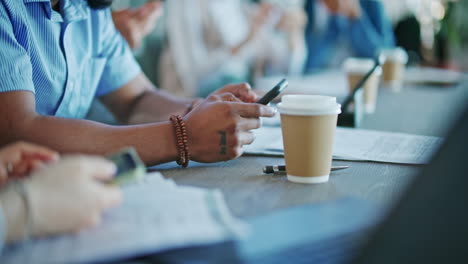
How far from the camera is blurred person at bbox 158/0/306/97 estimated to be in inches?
119

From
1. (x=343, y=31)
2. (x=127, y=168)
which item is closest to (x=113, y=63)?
(x=127, y=168)

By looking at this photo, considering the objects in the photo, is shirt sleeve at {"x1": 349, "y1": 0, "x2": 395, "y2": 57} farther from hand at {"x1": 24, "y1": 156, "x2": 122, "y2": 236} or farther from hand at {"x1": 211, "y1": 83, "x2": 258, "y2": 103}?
hand at {"x1": 24, "y1": 156, "x2": 122, "y2": 236}

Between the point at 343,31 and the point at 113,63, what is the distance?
7.82 ft

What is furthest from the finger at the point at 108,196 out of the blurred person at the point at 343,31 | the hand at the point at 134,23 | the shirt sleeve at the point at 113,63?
the blurred person at the point at 343,31

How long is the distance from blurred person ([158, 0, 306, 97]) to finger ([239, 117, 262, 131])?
2236 mm

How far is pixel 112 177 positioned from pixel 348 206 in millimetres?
275

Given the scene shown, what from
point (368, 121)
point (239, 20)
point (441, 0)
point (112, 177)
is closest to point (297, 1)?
point (239, 20)

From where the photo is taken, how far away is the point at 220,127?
0.77 meters

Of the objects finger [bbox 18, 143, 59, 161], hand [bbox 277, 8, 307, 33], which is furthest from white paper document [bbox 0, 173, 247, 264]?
hand [bbox 277, 8, 307, 33]

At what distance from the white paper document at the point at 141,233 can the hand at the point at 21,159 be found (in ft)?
0.39

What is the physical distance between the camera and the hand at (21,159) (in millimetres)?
581

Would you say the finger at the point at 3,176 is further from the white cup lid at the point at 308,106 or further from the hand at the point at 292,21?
the hand at the point at 292,21

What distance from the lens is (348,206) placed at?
566mm

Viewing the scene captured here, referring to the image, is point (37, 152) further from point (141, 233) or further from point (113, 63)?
point (113, 63)
